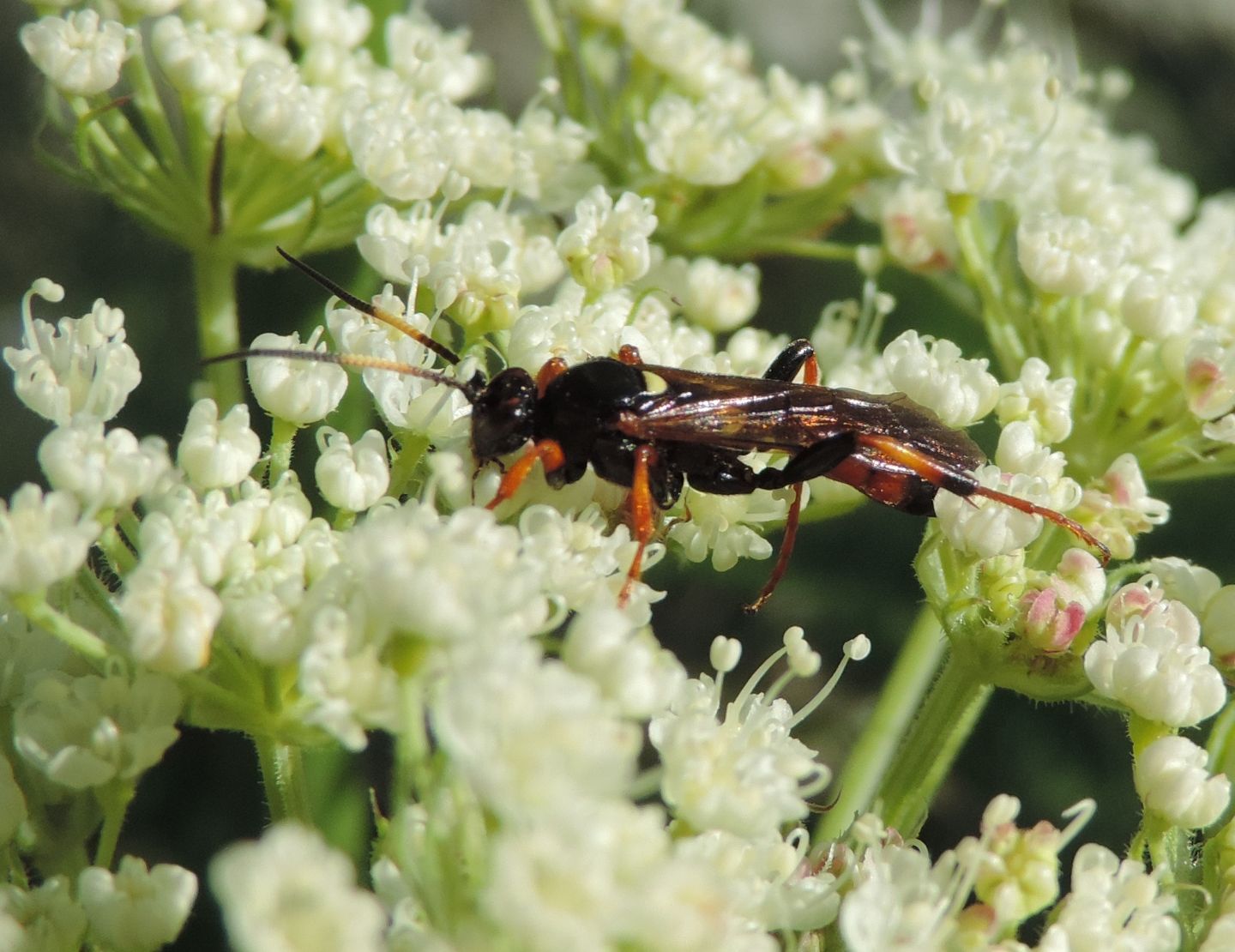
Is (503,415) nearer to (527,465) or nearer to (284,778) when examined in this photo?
(527,465)

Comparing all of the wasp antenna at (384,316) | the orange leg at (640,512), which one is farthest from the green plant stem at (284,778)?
the wasp antenna at (384,316)

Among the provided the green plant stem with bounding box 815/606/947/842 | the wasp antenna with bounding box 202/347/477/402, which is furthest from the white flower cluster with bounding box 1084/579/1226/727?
the wasp antenna with bounding box 202/347/477/402

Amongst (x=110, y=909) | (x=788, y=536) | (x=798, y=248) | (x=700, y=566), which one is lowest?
(x=110, y=909)

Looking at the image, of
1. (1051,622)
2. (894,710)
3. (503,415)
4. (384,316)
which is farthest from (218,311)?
(1051,622)

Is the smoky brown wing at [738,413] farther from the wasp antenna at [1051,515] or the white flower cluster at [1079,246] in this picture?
the white flower cluster at [1079,246]

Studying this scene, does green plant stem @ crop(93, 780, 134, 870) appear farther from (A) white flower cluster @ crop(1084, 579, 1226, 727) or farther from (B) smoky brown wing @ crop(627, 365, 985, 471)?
(A) white flower cluster @ crop(1084, 579, 1226, 727)

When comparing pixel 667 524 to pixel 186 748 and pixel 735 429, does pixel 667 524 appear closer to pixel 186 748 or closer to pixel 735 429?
pixel 735 429
